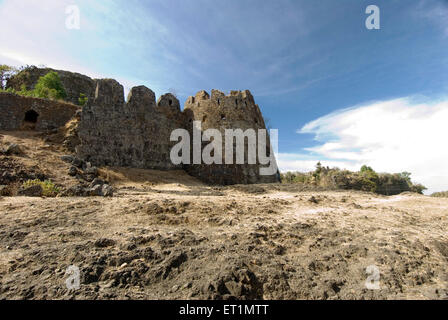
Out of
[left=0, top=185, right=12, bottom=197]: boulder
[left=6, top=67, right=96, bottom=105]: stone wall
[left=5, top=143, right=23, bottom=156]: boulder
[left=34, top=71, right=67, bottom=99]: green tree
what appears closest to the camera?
[left=0, top=185, right=12, bottom=197]: boulder

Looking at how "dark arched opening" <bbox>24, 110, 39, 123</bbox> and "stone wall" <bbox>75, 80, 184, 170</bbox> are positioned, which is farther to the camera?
"dark arched opening" <bbox>24, 110, 39, 123</bbox>

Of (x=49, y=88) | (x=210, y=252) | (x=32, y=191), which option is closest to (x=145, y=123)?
(x=49, y=88)

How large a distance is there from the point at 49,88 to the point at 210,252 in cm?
2073

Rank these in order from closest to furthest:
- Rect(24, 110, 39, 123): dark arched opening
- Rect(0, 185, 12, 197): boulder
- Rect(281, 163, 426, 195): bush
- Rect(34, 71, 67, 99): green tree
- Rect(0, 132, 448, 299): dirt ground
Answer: Rect(0, 132, 448, 299): dirt ground
Rect(0, 185, 12, 197): boulder
Rect(24, 110, 39, 123): dark arched opening
Rect(34, 71, 67, 99): green tree
Rect(281, 163, 426, 195): bush

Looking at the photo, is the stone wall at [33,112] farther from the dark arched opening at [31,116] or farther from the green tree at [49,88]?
the green tree at [49,88]

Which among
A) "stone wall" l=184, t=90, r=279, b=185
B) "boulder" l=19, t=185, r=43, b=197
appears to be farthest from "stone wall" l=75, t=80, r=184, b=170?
"boulder" l=19, t=185, r=43, b=197

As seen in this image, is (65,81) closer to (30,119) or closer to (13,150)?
(30,119)

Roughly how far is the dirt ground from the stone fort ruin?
8.31 m

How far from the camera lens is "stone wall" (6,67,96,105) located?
18.6 m

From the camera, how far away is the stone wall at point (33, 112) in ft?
38.5

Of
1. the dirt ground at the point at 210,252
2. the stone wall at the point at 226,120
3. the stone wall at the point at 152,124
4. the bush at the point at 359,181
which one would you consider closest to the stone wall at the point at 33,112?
the stone wall at the point at 152,124

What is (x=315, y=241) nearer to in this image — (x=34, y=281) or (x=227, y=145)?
(x=34, y=281)

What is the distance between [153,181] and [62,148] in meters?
4.78

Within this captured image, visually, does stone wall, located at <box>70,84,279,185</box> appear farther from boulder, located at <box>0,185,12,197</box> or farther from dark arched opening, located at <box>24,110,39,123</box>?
boulder, located at <box>0,185,12,197</box>
